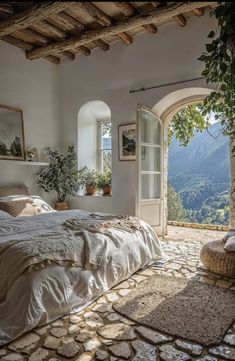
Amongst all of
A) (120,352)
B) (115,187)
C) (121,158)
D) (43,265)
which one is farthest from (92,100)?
(120,352)

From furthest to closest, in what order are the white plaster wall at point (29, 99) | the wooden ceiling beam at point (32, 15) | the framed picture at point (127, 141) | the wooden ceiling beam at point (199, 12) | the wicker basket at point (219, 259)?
1. the framed picture at point (127, 141)
2. the white plaster wall at point (29, 99)
3. the wooden ceiling beam at point (199, 12)
4. the wooden ceiling beam at point (32, 15)
5. the wicker basket at point (219, 259)

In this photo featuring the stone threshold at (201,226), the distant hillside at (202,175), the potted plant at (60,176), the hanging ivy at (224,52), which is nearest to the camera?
the hanging ivy at (224,52)

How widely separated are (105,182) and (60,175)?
88 cm

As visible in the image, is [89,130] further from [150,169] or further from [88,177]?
[150,169]

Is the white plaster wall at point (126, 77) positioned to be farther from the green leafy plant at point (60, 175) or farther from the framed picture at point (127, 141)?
the green leafy plant at point (60, 175)

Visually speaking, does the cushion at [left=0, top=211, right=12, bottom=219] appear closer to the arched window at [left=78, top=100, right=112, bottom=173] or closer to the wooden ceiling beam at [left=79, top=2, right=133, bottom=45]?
the arched window at [left=78, top=100, right=112, bottom=173]

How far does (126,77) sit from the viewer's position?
16.2 feet

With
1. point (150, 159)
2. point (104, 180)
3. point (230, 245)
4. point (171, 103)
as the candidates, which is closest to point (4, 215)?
point (104, 180)

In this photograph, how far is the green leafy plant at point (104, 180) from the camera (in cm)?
541

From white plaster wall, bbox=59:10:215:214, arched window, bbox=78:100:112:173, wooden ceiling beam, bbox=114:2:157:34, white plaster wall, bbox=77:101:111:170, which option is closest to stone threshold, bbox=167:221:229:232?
white plaster wall, bbox=59:10:215:214

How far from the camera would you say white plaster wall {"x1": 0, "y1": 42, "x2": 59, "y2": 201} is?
15.3 feet

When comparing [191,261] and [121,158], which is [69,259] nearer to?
[191,261]

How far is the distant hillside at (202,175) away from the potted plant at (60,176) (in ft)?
8.84

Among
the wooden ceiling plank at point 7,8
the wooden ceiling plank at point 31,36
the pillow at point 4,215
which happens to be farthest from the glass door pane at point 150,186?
the wooden ceiling plank at point 7,8
